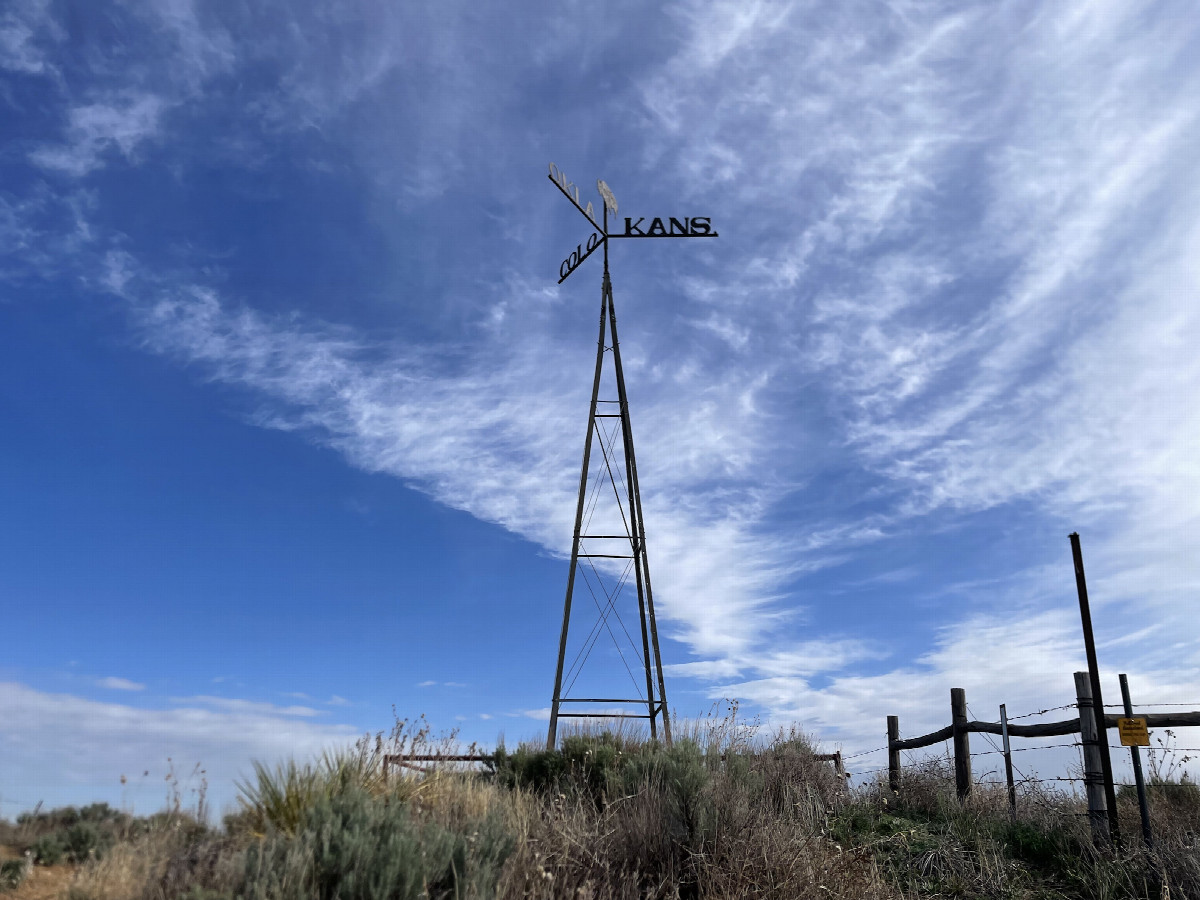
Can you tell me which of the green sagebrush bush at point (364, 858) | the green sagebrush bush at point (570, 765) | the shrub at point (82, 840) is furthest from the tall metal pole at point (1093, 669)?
the shrub at point (82, 840)

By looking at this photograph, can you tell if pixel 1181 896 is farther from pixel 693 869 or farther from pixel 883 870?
pixel 693 869

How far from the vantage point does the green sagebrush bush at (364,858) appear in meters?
4.71

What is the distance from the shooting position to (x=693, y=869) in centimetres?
802

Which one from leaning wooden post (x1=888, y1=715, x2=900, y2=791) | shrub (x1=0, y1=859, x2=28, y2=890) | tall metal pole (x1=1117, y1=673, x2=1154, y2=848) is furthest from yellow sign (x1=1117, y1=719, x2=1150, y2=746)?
shrub (x1=0, y1=859, x2=28, y2=890)

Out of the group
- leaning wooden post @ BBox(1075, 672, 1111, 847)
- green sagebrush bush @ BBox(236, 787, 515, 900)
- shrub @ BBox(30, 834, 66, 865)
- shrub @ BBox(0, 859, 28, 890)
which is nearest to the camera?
green sagebrush bush @ BBox(236, 787, 515, 900)

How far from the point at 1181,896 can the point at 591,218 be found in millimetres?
12351

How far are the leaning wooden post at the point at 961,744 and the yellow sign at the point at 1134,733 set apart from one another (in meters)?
3.36

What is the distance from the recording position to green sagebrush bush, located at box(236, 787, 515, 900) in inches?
185

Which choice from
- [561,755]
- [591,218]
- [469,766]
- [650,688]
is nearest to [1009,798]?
[650,688]

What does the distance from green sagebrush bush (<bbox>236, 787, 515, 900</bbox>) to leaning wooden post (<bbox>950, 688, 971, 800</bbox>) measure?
32.7 feet

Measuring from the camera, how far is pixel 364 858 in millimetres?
5023

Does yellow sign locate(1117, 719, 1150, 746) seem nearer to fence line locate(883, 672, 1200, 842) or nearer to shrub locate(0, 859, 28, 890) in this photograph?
fence line locate(883, 672, 1200, 842)

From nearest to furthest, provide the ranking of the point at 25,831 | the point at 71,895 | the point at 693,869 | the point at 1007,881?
1. the point at 71,895
2. the point at 25,831
3. the point at 693,869
4. the point at 1007,881

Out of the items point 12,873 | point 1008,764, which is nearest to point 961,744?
point 1008,764
